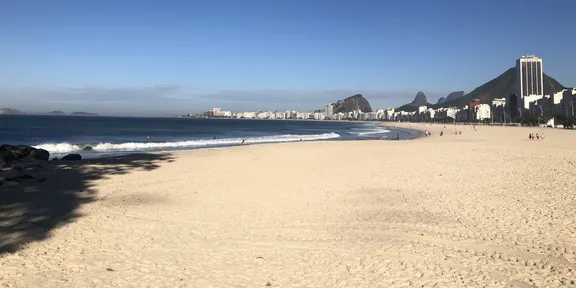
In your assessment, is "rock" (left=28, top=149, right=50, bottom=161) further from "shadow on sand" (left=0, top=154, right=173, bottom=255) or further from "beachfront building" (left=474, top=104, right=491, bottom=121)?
"beachfront building" (left=474, top=104, right=491, bottom=121)

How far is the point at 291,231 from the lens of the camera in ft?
24.1

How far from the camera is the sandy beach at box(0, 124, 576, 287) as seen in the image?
522cm

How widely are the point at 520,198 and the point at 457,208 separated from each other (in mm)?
2112

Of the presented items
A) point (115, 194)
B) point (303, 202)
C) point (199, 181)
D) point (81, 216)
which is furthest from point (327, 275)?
point (199, 181)

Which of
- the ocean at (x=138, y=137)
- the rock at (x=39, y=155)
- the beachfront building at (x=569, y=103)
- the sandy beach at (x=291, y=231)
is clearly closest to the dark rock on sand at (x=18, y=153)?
the rock at (x=39, y=155)

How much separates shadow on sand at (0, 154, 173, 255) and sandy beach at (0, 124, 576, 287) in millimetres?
43

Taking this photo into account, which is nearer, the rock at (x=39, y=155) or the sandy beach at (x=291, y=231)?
the sandy beach at (x=291, y=231)

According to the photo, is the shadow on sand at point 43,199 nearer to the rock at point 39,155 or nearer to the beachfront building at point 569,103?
the rock at point 39,155

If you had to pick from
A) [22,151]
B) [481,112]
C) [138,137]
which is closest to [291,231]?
[22,151]

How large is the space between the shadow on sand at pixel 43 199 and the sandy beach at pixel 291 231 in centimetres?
4

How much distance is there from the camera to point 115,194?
10.8 meters

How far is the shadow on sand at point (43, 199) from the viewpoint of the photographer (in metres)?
6.97

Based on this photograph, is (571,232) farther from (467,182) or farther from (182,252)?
(182,252)

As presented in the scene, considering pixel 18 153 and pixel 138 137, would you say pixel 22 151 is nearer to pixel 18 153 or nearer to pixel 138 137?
pixel 18 153
